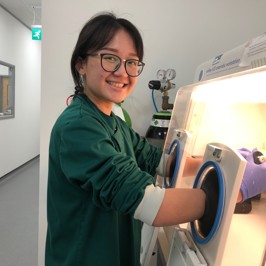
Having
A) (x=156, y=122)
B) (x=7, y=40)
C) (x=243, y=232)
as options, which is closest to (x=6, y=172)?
(x=7, y=40)

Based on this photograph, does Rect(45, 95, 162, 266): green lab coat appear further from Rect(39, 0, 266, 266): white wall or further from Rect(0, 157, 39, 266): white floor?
Rect(0, 157, 39, 266): white floor

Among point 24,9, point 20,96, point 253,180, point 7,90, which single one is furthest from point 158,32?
point 20,96

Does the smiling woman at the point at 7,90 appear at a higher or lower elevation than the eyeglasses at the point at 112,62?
lower

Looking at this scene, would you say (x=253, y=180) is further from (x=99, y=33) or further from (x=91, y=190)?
(x=99, y=33)

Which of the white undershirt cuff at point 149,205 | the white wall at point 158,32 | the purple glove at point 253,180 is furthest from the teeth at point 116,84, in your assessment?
the white wall at point 158,32

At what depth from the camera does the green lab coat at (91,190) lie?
75 centimetres

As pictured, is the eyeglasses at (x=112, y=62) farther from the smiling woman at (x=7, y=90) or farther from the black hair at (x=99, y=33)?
the smiling woman at (x=7, y=90)

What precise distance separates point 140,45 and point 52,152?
502mm

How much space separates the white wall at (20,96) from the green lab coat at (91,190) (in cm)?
388

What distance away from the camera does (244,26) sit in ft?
6.81

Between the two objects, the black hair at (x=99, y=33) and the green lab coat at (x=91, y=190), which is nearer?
the green lab coat at (x=91, y=190)

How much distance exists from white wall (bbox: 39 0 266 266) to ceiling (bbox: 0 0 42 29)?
232 cm

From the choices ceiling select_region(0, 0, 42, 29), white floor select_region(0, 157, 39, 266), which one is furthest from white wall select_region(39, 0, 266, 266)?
ceiling select_region(0, 0, 42, 29)

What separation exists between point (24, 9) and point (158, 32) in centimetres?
318
